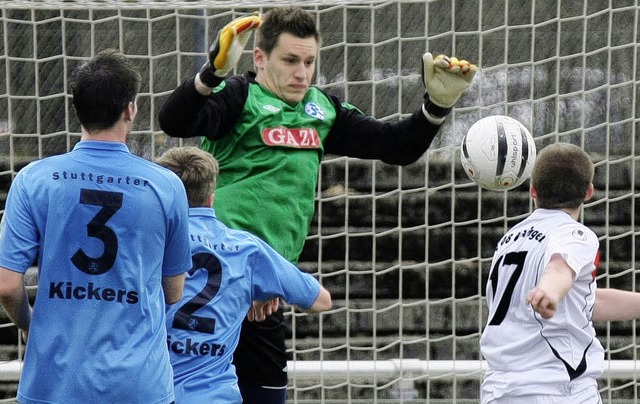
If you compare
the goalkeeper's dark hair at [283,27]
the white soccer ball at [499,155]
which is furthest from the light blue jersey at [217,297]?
the white soccer ball at [499,155]

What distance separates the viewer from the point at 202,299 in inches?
133

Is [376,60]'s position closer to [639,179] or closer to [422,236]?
[422,236]

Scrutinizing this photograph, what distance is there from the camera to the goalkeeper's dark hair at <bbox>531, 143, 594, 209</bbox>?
146 inches

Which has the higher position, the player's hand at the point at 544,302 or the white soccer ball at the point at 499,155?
the white soccer ball at the point at 499,155

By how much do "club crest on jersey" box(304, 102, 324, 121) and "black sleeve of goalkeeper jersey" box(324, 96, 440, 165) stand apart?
0.10 meters

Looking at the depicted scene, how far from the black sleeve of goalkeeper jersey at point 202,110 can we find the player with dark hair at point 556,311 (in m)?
1.06

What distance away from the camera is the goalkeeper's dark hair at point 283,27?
4004 mm

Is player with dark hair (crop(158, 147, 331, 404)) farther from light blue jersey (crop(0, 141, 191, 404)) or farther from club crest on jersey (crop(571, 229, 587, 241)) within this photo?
club crest on jersey (crop(571, 229, 587, 241))

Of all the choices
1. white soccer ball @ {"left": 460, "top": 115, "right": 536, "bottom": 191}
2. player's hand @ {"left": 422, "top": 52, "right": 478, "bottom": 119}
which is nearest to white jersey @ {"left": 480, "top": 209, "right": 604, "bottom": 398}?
white soccer ball @ {"left": 460, "top": 115, "right": 536, "bottom": 191}

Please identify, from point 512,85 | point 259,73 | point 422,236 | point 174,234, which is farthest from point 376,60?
point 174,234

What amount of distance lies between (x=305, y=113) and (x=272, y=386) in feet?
3.30

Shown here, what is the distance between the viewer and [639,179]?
23.8 ft

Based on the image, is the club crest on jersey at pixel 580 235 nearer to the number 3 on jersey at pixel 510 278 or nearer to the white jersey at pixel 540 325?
the white jersey at pixel 540 325

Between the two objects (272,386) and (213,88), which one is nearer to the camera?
(213,88)
